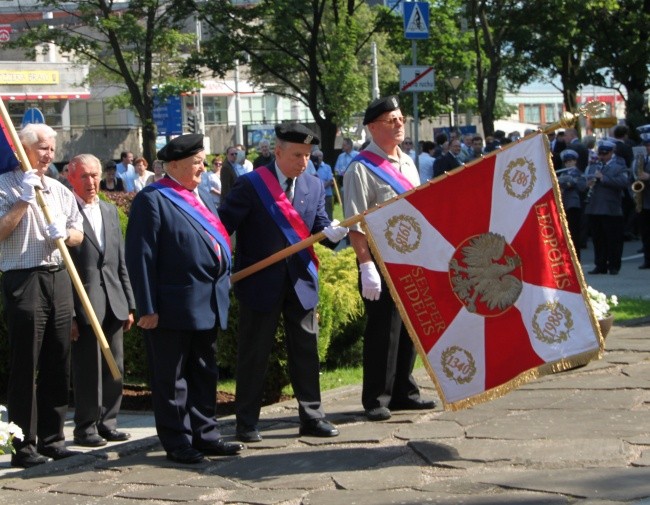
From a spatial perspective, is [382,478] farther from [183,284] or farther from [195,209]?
[195,209]

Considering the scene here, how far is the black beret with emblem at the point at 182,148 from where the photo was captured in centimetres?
709

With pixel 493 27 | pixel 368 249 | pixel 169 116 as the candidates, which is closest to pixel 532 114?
pixel 493 27

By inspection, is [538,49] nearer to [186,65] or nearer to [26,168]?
[186,65]

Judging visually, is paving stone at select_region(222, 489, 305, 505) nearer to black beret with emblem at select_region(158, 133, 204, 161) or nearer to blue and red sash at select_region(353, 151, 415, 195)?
black beret with emblem at select_region(158, 133, 204, 161)

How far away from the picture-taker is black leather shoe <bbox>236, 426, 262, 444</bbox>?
747 cm

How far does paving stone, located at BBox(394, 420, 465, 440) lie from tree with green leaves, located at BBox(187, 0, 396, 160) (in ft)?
74.5

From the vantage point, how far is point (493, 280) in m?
6.96

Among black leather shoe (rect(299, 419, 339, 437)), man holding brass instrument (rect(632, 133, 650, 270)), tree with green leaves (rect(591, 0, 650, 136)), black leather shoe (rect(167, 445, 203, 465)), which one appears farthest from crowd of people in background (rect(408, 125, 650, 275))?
tree with green leaves (rect(591, 0, 650, 136))

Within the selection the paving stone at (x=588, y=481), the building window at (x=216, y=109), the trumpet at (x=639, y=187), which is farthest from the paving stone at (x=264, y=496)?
the building window at (x=216, y=109)

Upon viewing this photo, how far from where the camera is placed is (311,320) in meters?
7.62

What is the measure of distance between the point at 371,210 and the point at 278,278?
74 cm

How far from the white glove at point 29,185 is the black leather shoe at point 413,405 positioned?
273 cm

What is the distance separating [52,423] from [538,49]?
107 feet

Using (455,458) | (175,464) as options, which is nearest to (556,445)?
(455,458)
